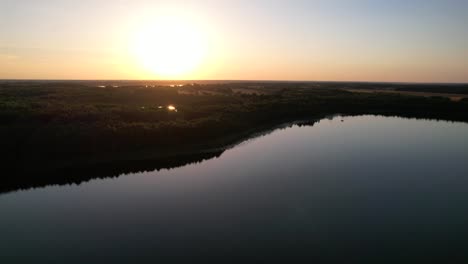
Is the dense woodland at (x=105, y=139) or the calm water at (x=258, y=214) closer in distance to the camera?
the calm water at (x=258, y=214)

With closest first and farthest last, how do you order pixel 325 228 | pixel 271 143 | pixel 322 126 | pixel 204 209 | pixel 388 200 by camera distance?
pixel 325 228 → pixel 204 209 → pixel 388 200 → pixel 271 143 → pixel 322 126

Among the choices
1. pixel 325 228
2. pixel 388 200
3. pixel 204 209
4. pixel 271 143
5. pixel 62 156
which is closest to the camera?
pixel 325 228

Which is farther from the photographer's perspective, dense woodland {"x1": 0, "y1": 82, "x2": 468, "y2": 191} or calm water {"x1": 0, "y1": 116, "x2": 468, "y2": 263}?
dense woodland {"x1": 0, "y1": 82, "x2": 468, "y2": 191}

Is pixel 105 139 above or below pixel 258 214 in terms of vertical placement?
above

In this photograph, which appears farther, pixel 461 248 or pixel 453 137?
pixel 453 137

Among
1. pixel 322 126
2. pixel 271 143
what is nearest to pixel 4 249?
pixel 271 143

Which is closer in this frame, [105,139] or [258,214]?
[258,214]

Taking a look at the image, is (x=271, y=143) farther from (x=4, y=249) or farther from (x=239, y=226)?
(x=4, y=249)
